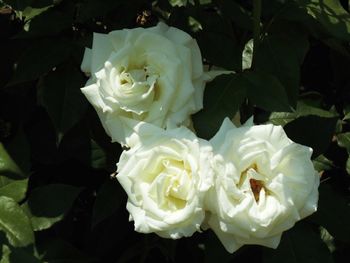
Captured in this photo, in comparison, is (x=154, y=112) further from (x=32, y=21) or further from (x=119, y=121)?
(x=32, y=21)

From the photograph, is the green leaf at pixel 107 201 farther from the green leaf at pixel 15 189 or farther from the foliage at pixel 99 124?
the green leaf at pixel 15 189

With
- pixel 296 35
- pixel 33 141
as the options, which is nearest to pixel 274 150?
pixel 296 35

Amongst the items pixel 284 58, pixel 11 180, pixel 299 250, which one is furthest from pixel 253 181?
pixel 11 180

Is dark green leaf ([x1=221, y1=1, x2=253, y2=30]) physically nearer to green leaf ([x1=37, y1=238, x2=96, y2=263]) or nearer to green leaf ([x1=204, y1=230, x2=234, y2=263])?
green leaf ([x1=204, y1=230, x2=234, y2=263])

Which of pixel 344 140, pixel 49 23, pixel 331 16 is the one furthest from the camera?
pixel 344 140

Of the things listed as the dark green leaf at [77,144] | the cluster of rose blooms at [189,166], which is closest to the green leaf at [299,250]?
the cluster of rose blooms at [189,166]

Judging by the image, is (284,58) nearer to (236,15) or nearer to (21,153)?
(236,15)

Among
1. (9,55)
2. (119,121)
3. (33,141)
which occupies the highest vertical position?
(119,121)

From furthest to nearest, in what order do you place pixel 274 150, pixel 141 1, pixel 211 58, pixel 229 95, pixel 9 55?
pixel 9 55, pixel 141 1, pixel 211 58, pixel 229 95, pixel 274 150
